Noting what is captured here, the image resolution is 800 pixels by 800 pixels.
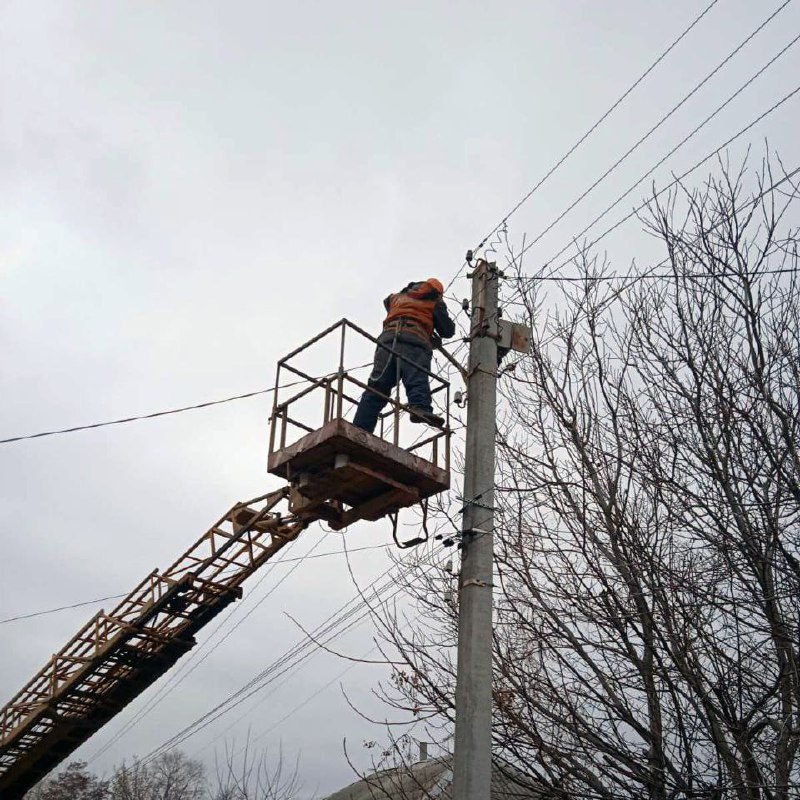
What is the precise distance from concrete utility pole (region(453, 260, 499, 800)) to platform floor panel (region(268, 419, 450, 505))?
1221 mm

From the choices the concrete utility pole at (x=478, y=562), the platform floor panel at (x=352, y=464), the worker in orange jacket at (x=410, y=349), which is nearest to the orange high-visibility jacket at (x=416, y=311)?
the worker in orange jacket at (x=410, y=349)

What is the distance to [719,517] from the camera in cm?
866

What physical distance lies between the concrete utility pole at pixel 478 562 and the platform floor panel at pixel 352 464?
4.01ft

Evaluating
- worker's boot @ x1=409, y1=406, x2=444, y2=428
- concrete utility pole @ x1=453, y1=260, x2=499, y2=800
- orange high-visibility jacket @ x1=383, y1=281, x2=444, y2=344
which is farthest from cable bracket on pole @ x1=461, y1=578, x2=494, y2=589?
orange high-visibility jacket @ x1=383, y1=281, x2=444, y2=344

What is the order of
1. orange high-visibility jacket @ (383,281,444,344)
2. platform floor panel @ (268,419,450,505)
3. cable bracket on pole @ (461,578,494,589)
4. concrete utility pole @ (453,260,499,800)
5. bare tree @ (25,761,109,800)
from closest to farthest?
1. concrete utility pole @ (453,260,499,800)
2. cable bracket on pole @ (461,578,494,589)
3. platform floor panel @ (268,419,450,505)
4. orange high-visibility jacket @ (383,281,444,344)
5. bare tree @ (25,761,109,800)

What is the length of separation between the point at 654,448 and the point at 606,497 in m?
0.71

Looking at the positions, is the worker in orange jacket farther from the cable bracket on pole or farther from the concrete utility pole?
the cable bracket on pole

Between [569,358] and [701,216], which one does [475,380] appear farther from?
[701,216]

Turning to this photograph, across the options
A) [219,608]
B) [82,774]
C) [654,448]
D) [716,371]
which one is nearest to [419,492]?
[654,448]

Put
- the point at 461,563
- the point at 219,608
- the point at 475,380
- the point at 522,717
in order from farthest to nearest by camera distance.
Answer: the point at 219,608 < the point at 522,717 < the point at 475,380 < the point at 461,563

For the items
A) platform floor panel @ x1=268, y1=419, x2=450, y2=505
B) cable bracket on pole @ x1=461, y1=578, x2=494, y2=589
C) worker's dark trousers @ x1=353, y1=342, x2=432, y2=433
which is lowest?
cable bracket on pole @ x1=461, y1=578, x2=494, y2=589

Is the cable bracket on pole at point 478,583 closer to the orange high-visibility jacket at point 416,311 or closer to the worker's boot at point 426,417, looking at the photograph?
the worker's boot at point 426,417

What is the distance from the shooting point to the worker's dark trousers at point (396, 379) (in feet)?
32.2

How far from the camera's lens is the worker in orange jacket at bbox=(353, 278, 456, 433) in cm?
981
